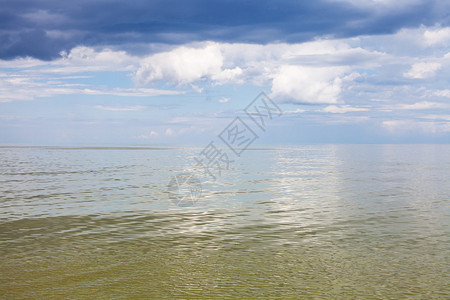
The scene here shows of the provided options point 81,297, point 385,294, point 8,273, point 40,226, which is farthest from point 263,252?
point 40,226

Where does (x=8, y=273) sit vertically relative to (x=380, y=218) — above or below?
above

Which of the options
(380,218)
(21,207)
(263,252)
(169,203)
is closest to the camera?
(263,252)

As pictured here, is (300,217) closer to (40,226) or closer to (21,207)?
(40,226)

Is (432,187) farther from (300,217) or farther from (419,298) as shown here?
(419,298)

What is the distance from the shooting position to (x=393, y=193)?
43219 mm

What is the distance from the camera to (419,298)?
13680mm

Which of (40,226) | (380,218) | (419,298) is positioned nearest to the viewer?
(419,298)

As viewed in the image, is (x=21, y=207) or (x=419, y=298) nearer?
(x=419, y=298)

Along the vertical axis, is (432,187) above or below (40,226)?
below

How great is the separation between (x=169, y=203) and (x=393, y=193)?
22.1 m

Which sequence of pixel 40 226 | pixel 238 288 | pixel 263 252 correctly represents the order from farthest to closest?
pixel 40 226 → pixel 263 252 → pixel 238 288

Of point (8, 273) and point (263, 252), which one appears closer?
point (8, 273)

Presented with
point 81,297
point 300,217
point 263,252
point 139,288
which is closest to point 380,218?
point 300,217

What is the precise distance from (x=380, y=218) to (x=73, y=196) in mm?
26575
